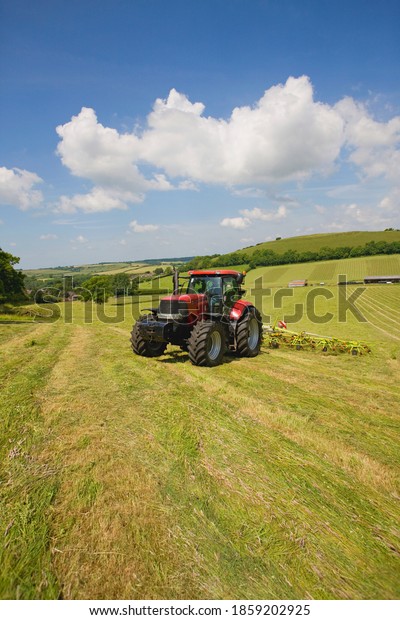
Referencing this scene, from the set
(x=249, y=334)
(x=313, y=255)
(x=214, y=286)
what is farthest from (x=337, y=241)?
(x=214, y=286)

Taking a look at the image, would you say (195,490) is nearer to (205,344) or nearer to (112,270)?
(205,344)

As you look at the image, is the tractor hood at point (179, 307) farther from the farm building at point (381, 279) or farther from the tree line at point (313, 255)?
the tree line at point (313, 255)

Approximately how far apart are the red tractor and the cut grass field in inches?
69.6

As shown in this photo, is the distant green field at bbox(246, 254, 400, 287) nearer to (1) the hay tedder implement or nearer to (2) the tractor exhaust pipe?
(1) the hay tedder implement

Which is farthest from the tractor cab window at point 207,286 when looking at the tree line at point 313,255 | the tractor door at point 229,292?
the tree line at point 313,255

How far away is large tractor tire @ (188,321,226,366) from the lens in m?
7.62

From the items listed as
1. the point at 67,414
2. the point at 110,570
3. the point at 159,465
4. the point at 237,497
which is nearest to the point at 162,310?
the point at 67,414

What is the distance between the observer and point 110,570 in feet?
6.78

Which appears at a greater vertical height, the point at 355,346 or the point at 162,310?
the point at 162,310

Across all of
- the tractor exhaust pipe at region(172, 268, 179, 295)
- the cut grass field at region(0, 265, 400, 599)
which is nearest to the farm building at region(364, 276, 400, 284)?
the tractor exhaust pipe at region(172, 268, 179, 295)

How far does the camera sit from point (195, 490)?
293 centimetres

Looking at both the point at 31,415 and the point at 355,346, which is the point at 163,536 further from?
the point at 355,346
